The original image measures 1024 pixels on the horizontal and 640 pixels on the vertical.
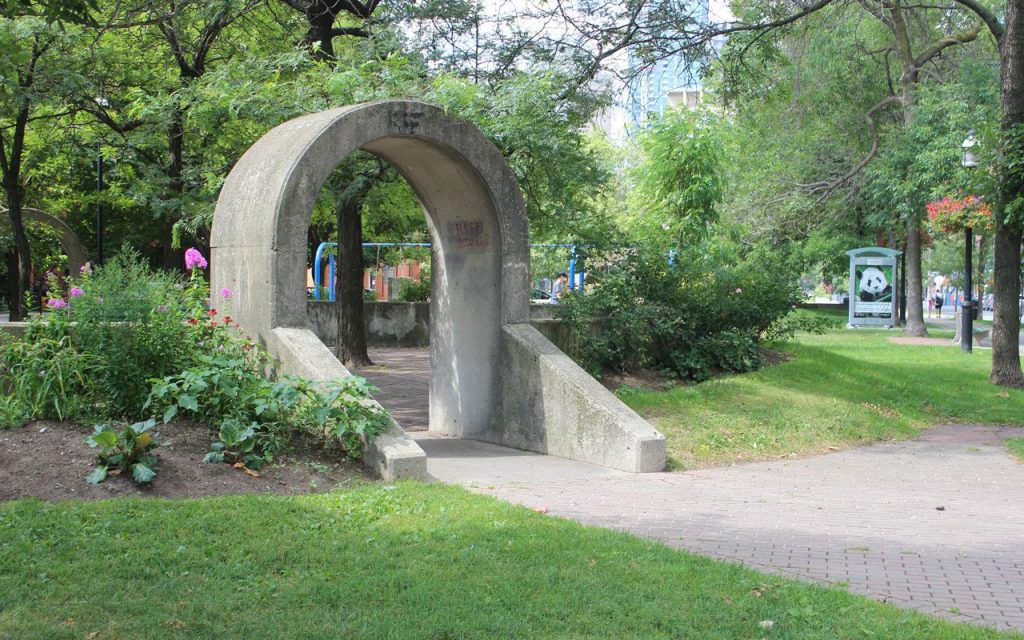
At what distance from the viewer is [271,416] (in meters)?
7.71

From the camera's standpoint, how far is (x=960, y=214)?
19.8 meters

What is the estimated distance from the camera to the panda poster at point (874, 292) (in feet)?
101

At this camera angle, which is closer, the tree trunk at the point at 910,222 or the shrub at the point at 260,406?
the shrub at the point at 260,406

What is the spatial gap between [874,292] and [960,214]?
1156 cm

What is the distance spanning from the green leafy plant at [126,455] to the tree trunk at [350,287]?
846 cm

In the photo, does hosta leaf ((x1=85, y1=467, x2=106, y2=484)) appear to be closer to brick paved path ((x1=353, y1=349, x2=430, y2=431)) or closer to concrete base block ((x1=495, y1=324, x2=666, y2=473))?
brick paved path ((x1=353, y1=349, x2=430, y2=431))

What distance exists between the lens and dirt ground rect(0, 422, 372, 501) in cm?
638

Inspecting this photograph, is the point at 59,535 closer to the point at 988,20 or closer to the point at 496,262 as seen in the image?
the point at 496,262

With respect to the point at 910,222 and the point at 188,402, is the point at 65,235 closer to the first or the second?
the point at 188,402

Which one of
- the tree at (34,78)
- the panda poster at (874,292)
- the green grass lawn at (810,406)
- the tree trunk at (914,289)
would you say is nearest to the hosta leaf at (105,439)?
the green grass lawn at (810,406)

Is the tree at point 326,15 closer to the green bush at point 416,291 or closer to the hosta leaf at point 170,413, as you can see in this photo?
the hosta leaf at point 170,413

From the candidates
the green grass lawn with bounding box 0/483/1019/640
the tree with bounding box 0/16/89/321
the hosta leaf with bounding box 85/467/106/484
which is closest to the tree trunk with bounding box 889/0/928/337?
the tree with bounding box 0/16/89/321

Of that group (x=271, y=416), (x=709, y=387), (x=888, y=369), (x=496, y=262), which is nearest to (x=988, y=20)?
(x=888, y=369)

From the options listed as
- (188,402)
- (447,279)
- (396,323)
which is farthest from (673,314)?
(396,323)
